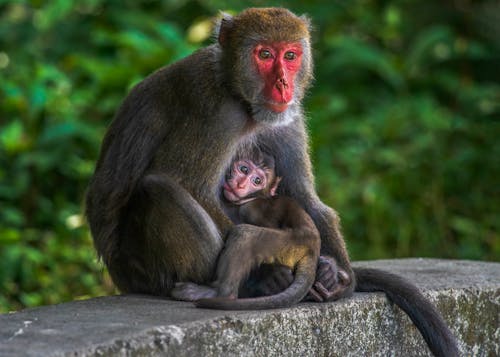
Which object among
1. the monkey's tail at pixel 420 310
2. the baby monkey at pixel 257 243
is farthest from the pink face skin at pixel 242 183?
the monkey's tail at pixel 420 310

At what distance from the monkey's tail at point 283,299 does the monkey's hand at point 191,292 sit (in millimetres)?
110

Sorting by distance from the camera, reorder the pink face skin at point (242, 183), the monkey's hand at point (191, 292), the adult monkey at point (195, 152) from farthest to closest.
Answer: the pink face skin at point (242, 183) → the adult monkey at point (195, 152) → the monkey's hand at point (191, 292)

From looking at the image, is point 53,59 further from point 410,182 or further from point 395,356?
point 395,356

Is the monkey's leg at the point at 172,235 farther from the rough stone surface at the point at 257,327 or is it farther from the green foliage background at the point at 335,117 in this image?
the green foliage background at the point at 335,117

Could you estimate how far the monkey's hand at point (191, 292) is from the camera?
13.7ft

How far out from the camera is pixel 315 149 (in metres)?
8.62

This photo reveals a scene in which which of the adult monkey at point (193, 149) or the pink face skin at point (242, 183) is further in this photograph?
the pink face skin at point (242, 183)

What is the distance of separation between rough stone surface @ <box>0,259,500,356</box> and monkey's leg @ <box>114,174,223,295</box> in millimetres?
157

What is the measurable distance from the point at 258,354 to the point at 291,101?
1.30 meters

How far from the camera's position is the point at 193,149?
14.3 feet

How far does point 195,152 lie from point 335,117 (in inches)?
196

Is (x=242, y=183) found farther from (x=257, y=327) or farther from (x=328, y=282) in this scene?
(x=257, y=327)

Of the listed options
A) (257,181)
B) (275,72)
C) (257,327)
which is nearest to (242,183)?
(257,181)

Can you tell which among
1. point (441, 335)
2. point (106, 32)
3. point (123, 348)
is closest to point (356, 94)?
point (106, 32)
